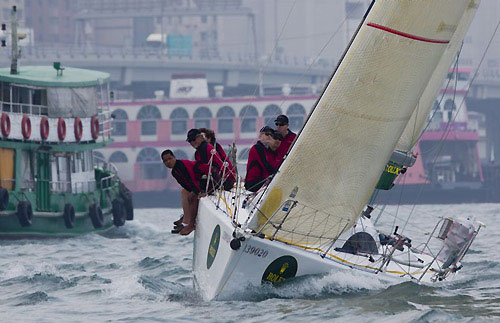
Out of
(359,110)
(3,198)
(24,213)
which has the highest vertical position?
Result: (359,110)

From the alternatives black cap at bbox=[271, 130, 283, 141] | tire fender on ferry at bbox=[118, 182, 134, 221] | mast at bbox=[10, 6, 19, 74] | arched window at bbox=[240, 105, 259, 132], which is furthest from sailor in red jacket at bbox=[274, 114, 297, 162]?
arched window at bbox=[240, 105, 259, 132]

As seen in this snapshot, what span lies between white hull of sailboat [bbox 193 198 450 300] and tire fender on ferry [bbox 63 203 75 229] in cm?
1564

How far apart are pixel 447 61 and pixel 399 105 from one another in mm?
3174

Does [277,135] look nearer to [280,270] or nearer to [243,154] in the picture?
[280,270]

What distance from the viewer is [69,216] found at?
29297mm

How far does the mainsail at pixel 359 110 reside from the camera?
12.8 metres

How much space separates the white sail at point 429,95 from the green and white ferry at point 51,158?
13.5 meters

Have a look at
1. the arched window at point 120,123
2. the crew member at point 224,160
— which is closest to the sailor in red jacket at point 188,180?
the crew member at point 224,160

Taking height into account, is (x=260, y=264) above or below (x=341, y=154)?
below

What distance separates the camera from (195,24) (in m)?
116

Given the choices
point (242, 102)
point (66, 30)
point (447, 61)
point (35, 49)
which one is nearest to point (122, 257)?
point (447, 61)

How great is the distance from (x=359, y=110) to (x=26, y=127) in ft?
58.0

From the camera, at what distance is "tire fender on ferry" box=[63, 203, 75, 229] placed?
29188mm

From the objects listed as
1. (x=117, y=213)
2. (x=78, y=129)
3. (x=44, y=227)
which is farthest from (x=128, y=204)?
(x=44, y=227)
